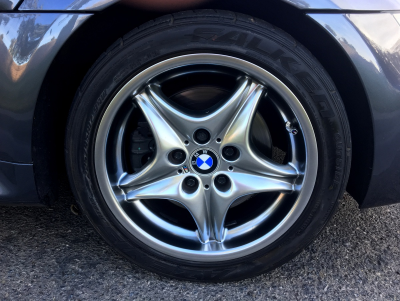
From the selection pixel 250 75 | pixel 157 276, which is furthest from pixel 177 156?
pixel 157 276

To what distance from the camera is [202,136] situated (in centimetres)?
140

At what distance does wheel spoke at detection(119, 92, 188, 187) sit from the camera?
1.37 meters

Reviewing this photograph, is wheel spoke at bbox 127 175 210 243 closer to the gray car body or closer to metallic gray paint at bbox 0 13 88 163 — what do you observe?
the gray car body

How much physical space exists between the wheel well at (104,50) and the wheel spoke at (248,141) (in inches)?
10.3

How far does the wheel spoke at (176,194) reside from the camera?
144 cm

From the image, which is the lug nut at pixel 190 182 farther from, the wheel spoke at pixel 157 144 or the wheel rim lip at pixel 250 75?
the wheel rim lip at pixel 250 75

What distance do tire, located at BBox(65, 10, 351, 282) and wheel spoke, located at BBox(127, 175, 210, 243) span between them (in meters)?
0.14

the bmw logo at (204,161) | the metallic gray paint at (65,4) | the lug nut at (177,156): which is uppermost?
the metallic gray paint at (65,4)

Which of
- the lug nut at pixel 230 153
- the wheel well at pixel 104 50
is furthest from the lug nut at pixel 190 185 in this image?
the wheel well at pixel 104 50

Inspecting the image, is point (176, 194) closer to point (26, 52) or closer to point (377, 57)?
point (26, 52)

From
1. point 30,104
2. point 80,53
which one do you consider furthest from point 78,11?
point 30,104

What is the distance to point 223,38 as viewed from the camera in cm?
125

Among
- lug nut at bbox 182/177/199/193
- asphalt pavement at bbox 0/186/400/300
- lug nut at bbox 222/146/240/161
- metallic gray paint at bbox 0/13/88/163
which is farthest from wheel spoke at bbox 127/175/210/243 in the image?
→ metallic gray paint at bbox 0/13/88/163

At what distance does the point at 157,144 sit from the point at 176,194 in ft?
0.72
